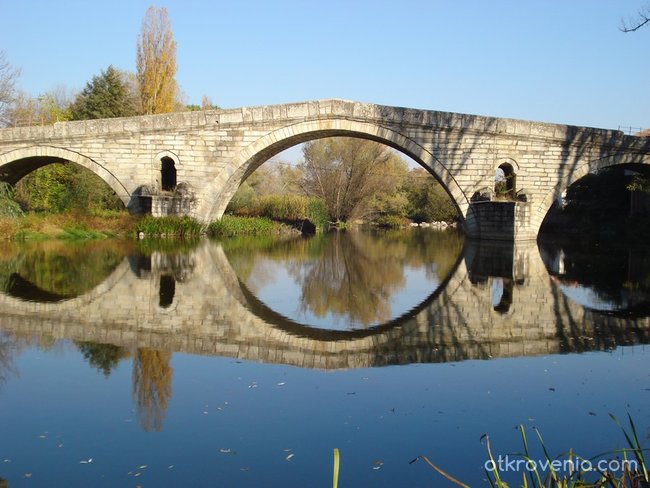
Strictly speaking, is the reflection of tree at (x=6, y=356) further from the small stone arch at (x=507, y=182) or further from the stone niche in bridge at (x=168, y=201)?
the small stone arch at (x=507, y=182)

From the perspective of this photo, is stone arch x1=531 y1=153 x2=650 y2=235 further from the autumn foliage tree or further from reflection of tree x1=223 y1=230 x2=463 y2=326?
the autumn foliage tree

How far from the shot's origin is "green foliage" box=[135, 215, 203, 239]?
63.8 feet

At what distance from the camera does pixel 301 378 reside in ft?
15.2

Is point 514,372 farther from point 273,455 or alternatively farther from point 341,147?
point 341,147

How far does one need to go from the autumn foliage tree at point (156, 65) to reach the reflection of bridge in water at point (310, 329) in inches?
931

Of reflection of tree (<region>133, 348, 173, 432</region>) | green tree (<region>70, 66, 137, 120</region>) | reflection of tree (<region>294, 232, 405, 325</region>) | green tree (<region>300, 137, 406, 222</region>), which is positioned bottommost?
reflection of tree (<region>133, 348, 173, 432</region>)

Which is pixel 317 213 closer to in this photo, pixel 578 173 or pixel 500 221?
pixel 500 221

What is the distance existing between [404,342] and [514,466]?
8.73 ft

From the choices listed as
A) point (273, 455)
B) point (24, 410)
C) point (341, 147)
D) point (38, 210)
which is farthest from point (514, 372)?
point (341, 147)

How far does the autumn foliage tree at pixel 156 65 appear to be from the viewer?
31.1 meters

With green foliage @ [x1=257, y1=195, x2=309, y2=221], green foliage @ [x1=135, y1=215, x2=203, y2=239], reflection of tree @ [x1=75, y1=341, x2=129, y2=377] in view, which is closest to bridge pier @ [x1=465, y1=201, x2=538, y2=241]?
green foliage @ [x1=135, y1=215, x2=203, y2=239]

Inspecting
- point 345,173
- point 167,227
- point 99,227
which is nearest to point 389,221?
point 345,173

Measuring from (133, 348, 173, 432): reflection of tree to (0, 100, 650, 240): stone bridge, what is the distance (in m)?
15.2

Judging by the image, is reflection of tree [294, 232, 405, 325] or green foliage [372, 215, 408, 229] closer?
reflection of tree [294, 232, 405, 325]
